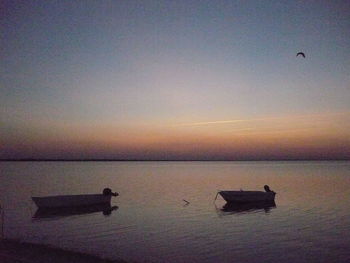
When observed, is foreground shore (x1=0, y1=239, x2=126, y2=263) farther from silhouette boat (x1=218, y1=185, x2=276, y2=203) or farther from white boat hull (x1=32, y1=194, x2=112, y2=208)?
silhouette boat (x1=218, y1=185, x2=276, y2=203)

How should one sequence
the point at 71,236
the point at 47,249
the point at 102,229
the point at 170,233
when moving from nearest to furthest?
the point at 47,249, the point at 71,236, the point at 170,233, the point at 102,229

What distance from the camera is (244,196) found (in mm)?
42875

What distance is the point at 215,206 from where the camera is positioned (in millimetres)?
42000

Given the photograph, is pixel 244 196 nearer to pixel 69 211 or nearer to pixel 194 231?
pixel 194 231

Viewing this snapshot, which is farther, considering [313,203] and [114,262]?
[313,203]

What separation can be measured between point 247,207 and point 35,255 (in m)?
30.3

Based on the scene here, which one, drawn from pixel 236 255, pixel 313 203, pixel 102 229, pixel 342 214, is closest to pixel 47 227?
pixel 102 229

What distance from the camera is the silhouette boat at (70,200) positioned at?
36781mm

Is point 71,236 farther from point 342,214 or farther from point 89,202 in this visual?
point 342,214

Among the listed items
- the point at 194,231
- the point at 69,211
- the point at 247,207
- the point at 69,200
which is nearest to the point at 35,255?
the point at 194,231

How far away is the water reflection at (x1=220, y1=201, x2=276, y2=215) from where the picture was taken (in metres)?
38.1

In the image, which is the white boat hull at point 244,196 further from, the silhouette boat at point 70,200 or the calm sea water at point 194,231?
the silhouette boat at point 70,200

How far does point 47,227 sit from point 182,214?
13.3m

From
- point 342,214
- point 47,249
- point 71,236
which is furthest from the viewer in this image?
point 342,214
